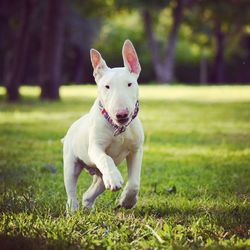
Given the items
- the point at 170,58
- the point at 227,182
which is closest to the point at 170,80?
the point at 170,58

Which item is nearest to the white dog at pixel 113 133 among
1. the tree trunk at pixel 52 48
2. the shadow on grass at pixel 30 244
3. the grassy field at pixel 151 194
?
the grassy field at pixel 151 194

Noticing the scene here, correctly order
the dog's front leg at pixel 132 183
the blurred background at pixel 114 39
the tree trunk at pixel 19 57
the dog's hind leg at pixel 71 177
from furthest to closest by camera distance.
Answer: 1. the blurred background at pixel 114 39
2. the tree trunk at pixel 19 57
3. the dog's hind leg at pixel 71 177
4. the dog's front leg at pixel 132 183

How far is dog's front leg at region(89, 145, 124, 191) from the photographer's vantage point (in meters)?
4.33

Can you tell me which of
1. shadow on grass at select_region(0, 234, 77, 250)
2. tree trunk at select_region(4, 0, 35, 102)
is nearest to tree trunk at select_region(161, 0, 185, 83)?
tree trunk at select_region(4, 0, 35, 102)

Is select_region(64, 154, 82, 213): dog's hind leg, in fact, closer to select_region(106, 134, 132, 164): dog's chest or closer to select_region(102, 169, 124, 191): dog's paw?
select_region(106, 134, 132, 164): dog's chest

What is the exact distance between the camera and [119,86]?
4.62 metres

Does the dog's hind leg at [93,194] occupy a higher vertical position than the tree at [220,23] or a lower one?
lower

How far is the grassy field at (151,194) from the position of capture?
403 centimetres

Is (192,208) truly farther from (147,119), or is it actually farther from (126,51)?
(147,119)

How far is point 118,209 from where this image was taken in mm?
5121

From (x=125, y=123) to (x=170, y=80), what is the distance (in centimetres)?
3696

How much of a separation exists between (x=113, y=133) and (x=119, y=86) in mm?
364

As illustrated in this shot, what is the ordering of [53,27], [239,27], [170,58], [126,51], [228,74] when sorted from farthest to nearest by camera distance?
[228,74]
[239,27]
[170,58]
[53,27]
[126,51]

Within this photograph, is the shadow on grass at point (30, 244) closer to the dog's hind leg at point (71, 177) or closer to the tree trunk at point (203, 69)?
the dog's hind leg at point (71, 177)
